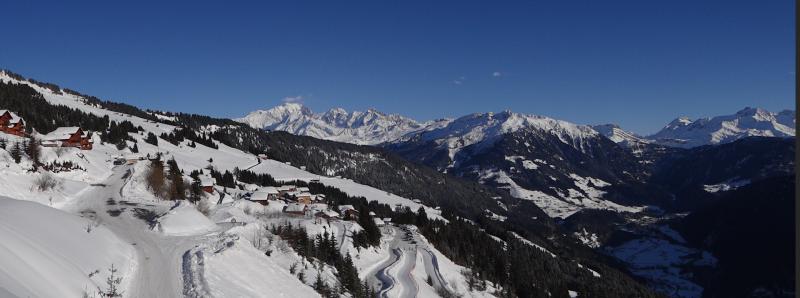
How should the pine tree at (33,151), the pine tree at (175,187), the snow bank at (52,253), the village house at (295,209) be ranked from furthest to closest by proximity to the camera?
the village house at (295,209) < the pine tree at (175,187) < the pine tree at (33,151) < the snow bank at (52,253)

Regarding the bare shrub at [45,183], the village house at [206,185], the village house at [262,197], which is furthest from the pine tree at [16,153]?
the village house at [262,197]

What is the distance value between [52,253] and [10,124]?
252ft

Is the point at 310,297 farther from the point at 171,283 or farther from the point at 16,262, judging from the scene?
the point at 16,262

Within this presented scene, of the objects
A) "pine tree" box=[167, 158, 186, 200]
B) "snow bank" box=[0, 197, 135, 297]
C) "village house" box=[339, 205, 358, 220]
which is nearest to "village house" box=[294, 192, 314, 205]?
"village house" box=[339, 205, 358, 220]

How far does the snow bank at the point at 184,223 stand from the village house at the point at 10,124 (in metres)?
59.5

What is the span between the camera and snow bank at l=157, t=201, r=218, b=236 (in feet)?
132

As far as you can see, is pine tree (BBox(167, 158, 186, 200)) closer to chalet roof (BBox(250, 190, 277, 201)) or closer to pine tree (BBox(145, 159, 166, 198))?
pine tree (BBox(145, 159, 166, 198))

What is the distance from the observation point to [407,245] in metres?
82.9

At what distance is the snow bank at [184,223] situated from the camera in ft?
132

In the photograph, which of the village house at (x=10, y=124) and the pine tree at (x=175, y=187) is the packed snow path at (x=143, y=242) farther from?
the village house at (x=10, y=124)

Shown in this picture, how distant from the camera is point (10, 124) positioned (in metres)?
85.6

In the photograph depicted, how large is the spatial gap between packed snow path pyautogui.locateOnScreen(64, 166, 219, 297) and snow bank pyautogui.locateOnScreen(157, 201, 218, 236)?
1.09 meters

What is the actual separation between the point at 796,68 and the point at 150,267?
3225 cm

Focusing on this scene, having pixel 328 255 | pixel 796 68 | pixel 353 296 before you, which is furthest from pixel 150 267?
pixel 796 68
